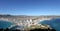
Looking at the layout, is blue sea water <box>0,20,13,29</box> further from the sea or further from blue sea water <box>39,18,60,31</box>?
blue sea water <box>39,18,60,31</box>

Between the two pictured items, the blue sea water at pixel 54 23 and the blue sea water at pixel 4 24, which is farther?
the blue sea water at pixel 54 23

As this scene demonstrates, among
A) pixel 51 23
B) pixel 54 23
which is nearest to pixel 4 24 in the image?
pixel 51 23

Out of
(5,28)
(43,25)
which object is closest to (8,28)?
(5,28)

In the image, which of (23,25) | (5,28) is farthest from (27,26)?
(5,28)

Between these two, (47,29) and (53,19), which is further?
(53,19)

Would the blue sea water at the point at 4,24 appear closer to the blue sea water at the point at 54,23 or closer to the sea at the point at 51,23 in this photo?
the sea at the point at 51,23

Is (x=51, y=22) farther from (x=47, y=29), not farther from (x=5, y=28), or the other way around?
(x=5, y=28)

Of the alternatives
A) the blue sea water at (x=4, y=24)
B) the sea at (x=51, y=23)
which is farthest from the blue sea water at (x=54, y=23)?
the blue sea water at (x=4, y=24)

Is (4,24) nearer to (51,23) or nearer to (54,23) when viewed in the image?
(51,23)

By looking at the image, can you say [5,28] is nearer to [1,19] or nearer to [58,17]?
[1,19]

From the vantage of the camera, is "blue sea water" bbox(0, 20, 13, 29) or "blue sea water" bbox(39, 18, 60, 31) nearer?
"blue sea water" bbox(0, 20, 13, 29)

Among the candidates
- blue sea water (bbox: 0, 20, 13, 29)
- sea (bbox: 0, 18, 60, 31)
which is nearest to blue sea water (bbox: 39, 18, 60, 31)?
sea (bbox: 0, 18, 60, 31)
